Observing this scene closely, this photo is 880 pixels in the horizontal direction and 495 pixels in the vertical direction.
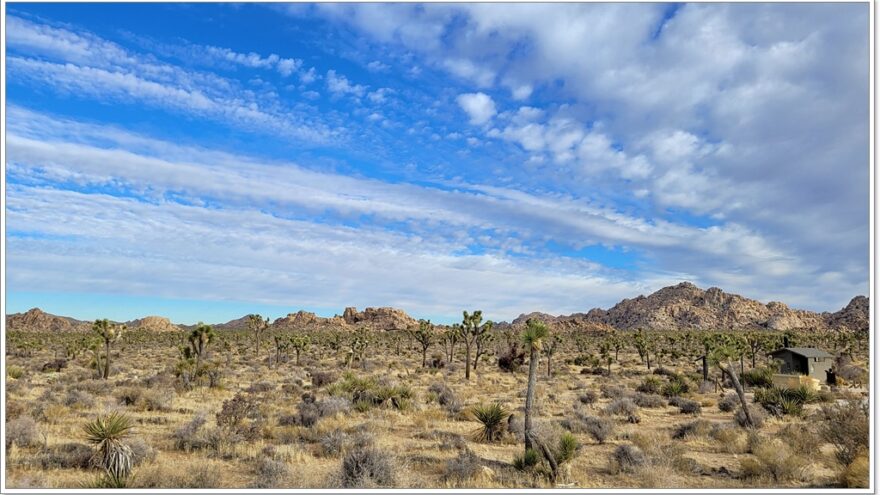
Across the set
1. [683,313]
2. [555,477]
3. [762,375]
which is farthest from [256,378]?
[683,313]

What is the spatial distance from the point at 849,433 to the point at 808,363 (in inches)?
1056

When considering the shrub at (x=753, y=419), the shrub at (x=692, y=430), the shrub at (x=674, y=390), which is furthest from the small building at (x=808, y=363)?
the shrub at (x=692, y=430)

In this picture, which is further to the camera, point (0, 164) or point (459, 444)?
point (459, 444)

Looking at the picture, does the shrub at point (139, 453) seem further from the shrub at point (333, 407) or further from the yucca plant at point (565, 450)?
the yucca plant at point (565, 450)

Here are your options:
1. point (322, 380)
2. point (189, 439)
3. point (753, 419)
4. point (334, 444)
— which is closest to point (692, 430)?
point (753, 419)

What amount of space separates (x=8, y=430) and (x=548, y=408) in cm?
1859

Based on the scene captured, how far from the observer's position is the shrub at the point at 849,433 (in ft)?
39.6

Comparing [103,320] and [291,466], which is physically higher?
[103,320]

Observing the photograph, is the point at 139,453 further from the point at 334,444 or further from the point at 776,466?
the point at 776,466

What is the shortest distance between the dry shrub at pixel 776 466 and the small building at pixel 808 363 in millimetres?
25339

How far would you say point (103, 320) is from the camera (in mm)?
35438

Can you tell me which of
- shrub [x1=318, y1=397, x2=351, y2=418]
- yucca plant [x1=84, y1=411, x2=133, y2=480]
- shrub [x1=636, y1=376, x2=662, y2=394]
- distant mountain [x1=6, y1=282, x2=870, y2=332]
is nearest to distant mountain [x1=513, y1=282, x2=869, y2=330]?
distant mountain [x1=6, y1=282, x2=870, y2=332]

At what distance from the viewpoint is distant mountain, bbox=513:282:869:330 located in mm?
170500

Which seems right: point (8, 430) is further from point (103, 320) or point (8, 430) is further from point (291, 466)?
point (103, 320)
